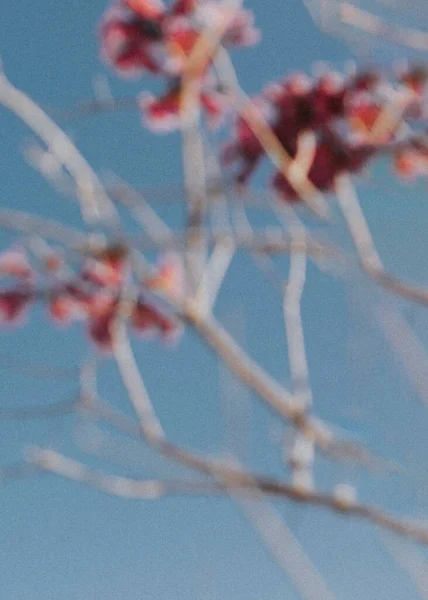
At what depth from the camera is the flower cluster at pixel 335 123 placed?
1771mm

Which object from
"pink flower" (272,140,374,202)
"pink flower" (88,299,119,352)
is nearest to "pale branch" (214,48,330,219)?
"pink flower" (272,140,374,202)

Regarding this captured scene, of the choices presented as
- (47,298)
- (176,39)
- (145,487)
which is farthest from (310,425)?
(176,39)

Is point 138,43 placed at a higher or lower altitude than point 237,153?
higher

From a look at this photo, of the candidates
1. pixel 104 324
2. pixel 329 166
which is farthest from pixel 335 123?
pixel 104 324

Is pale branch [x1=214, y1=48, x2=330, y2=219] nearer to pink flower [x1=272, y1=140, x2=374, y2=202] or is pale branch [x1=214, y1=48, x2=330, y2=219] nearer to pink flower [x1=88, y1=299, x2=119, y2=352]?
pink flower [x1=272, y1=140, x2=374, y2=202]

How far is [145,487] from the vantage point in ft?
5.29

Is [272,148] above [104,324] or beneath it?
above

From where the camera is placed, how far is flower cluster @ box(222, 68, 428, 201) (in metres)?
1.77

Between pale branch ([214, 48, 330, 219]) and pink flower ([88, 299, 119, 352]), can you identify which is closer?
pale branch ([214, 48, 330, 219])

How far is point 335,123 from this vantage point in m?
1.88

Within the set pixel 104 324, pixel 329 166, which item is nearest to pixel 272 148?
pixel 329 166

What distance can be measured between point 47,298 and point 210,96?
496mm

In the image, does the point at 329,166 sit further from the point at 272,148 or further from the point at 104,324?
the point at 104,324

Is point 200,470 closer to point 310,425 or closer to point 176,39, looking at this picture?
point 310,425
